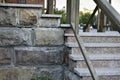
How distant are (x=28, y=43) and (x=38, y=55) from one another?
0.20 metres

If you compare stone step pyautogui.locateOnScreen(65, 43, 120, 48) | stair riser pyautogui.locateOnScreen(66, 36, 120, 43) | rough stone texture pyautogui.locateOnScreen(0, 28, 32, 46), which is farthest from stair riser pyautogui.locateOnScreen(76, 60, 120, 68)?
rough stone texture pyautogui.locateOnScreen(0, 28, 32, 46)

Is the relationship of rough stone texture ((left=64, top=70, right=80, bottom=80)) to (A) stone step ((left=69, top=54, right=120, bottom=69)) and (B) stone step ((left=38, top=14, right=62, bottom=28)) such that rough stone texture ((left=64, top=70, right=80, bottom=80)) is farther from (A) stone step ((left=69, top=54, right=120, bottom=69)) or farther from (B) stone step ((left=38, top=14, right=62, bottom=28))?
(B) stone step ((left=38, top=14, right=62, bottom=28))

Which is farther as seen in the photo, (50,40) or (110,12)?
(50,40)

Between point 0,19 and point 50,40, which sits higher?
point 0,19

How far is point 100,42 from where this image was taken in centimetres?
357

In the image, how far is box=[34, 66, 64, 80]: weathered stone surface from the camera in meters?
3.46

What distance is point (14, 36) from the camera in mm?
3352

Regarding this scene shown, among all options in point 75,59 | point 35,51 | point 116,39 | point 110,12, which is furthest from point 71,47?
point 110,12

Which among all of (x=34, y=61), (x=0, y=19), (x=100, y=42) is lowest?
(x=34, y=61)

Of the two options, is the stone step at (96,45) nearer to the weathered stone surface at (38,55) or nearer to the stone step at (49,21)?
the weathered stone surface at (38,55)

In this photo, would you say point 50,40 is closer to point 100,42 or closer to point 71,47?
point 71,47

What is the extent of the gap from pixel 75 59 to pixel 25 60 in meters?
0.68

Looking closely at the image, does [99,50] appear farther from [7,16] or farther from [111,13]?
[7,16]

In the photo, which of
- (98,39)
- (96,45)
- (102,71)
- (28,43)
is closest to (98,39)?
(98,39)
